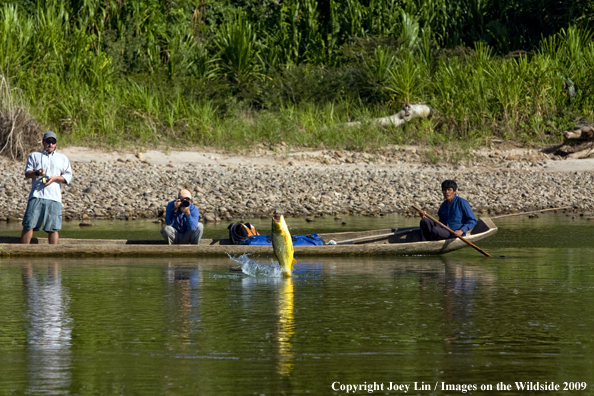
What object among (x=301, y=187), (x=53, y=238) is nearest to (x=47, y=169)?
(x=53, y=238)

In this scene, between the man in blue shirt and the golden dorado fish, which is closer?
the golden dorado fish

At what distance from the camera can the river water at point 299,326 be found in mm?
5777

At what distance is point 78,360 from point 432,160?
14836 mm

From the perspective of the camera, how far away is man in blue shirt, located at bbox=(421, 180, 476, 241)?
39.0 ft

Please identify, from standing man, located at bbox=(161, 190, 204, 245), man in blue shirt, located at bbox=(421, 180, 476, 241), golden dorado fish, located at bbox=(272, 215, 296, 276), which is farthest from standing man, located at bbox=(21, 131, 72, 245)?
man in blue shirt, located at bbox=(421, 180, 476, 241)

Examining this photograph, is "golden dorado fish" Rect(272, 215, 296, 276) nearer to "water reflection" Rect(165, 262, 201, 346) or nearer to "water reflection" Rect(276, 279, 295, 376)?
"water reflection" Rect(276, 279, 295, 376)

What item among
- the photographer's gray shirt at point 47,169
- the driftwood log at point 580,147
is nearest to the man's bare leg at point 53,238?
the photographer's gray shirt at point 47,169

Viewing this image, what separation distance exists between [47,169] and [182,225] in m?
1.84

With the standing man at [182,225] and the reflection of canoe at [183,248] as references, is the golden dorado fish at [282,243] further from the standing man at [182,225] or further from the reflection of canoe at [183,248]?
the standing man at [182,225]

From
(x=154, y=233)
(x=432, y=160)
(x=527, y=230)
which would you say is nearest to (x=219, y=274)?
(x=154, y=233)

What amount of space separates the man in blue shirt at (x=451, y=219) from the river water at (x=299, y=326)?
0.53 metres

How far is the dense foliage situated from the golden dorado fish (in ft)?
36.7

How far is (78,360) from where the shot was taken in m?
6.26

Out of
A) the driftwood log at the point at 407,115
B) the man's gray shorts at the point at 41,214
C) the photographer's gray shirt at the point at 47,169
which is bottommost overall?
the man's gray shorts at the point at 41,214
